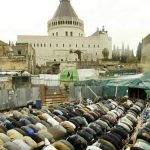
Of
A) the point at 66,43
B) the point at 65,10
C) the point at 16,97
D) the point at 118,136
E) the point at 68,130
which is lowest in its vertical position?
the point at 68,130

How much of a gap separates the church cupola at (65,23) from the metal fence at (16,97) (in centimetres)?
6350

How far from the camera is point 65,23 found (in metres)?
89.2

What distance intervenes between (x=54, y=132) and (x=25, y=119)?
2303 millimetres

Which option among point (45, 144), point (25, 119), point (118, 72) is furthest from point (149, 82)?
point (118, 72)

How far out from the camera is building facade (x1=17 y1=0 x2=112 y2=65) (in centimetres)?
8256

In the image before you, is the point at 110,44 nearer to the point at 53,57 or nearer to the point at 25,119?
the point at 53,57

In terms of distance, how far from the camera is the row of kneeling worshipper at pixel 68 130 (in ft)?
39.5

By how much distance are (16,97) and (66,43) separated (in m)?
60.4

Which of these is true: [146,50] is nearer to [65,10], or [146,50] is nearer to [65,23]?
[65,23]

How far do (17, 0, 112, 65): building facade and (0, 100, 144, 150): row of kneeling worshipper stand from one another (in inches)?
2448

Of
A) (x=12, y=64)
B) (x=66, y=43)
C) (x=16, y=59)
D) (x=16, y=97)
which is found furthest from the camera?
(x=66, y=43)

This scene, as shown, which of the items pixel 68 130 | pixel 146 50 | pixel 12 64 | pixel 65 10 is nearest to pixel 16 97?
pixel 68 130

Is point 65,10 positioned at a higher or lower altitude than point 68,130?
higher

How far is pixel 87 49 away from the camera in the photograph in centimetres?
8500
